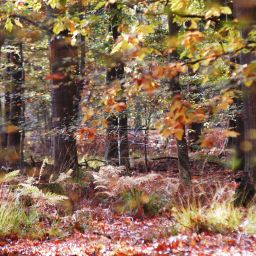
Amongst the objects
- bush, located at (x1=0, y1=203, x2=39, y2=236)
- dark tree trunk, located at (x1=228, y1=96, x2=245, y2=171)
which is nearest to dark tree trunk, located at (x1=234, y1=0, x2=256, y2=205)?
dark tree trunk, located at (x1=228, y1=96, x2=245, y2=171)

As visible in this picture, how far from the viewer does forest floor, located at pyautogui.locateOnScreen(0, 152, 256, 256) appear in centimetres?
581

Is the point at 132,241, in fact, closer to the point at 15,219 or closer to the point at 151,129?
the point at 15,219

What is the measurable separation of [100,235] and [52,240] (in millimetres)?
799

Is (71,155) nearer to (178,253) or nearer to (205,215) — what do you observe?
(205,215)

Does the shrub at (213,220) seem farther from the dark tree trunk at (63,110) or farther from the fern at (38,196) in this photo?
the dark tree trunk at (63,110)

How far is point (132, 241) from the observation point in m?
6.63

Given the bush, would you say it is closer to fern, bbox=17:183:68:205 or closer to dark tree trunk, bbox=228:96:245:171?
fern, bbox=17:183:68:205

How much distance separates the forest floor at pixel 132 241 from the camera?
581cm

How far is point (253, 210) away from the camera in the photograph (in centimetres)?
688

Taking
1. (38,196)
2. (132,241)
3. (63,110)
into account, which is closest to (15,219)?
(38,196)

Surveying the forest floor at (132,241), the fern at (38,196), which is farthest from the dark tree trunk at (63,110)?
the forest floor at (132,241)

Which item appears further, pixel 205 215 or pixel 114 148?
pixel 114 148

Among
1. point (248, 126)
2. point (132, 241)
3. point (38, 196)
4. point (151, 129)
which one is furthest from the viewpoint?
point (151, 129)

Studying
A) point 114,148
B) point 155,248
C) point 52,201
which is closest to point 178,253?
point 155,248
